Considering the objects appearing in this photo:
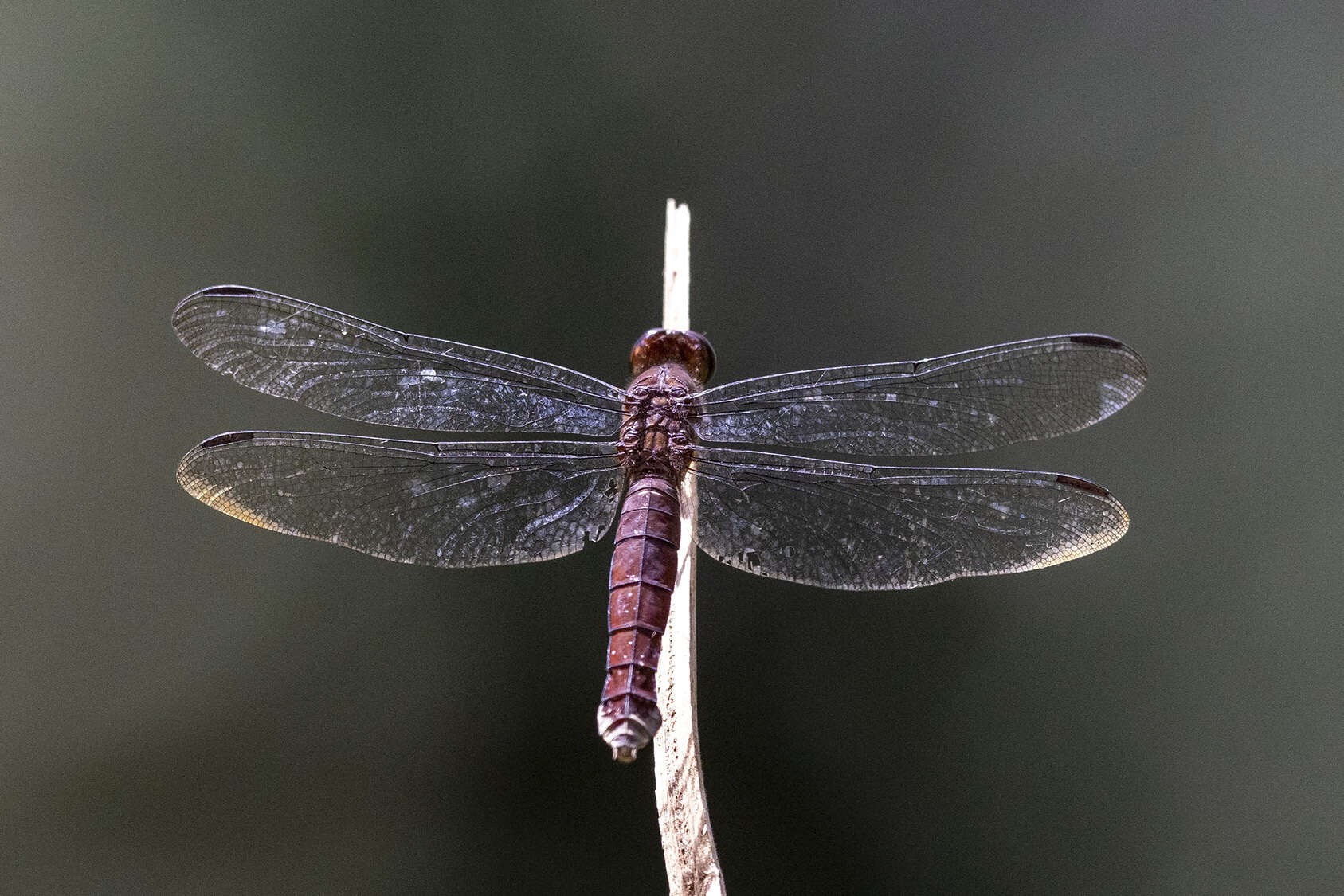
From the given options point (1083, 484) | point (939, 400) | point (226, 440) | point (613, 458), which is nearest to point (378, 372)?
point (226, 440)

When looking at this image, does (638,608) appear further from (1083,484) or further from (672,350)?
(1083,484)

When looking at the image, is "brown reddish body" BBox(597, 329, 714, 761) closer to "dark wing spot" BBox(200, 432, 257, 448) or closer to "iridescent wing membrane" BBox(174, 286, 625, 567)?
"iridescent wing membrane" BBox(174, 286, 625, 567)

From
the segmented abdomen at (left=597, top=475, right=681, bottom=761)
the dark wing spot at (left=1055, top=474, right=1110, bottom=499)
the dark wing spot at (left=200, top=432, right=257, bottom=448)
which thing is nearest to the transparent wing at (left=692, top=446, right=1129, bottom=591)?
the dark wing spot at (left=1055, top=474, right=1110, bottom=499)

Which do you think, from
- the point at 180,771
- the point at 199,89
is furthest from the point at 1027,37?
the point at 180,771

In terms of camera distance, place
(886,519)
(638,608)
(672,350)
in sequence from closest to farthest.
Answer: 1. (638,608)
2. (886,519)
3. (672,350)

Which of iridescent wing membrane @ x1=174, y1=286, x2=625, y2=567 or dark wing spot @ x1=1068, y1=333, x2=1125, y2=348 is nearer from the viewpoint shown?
dark wing spot @ x1=1068, y1=333, x2=1125, y2=348

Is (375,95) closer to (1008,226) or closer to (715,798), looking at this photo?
(1008,226)

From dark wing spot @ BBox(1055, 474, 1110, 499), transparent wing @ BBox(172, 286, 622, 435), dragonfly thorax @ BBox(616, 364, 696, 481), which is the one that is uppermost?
transparent wing @ BBox(172, 286, 622, 435)
